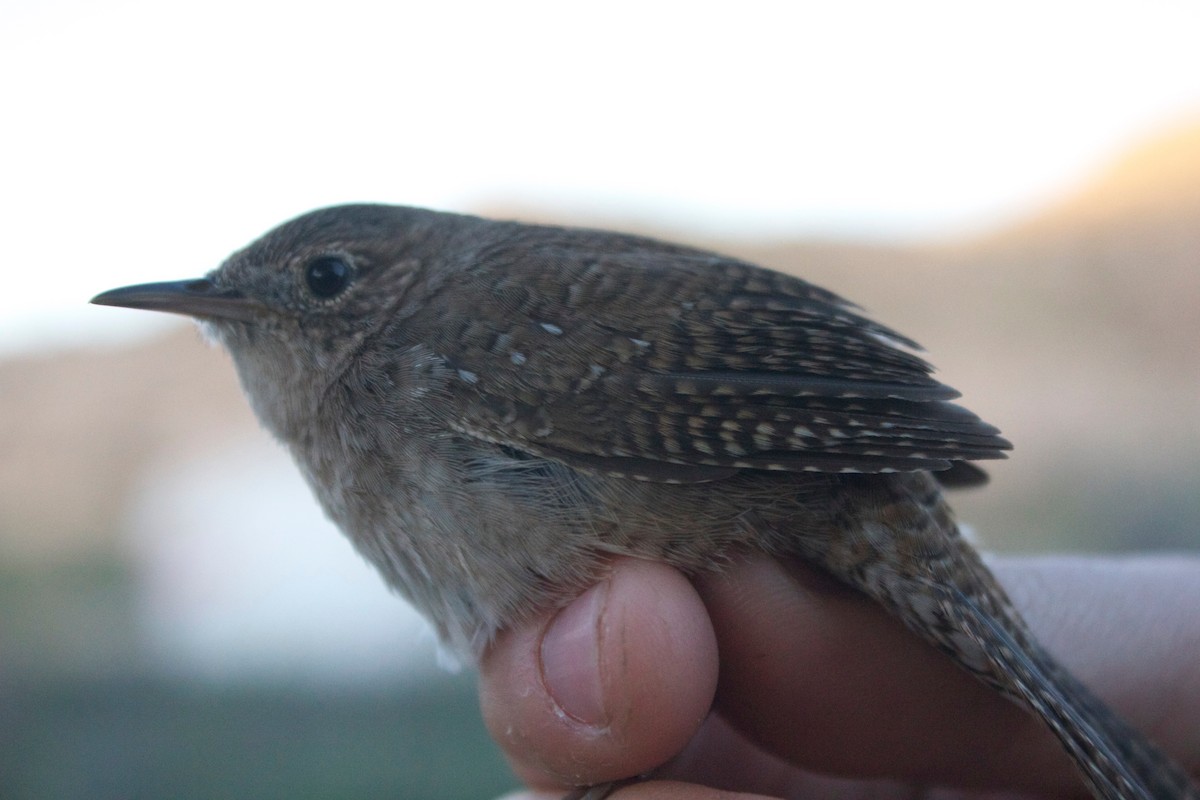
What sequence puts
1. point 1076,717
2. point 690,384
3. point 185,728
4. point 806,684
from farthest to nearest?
point 185,728, point 806,684, point 690,384, point 1076,717

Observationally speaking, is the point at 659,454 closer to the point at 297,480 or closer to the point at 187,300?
the point at 187,300

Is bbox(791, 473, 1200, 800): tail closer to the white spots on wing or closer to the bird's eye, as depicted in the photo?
the white spots on wing

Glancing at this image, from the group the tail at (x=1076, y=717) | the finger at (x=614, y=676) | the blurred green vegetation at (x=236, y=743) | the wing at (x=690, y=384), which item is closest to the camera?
the tail at (x=1076, y=717)

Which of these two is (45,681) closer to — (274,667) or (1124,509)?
(274,667)

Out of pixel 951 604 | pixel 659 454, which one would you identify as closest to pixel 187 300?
pixel 659 454

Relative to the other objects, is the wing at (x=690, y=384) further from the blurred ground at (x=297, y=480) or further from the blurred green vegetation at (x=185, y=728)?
the blurred green vegetation at (x=185, y=728)

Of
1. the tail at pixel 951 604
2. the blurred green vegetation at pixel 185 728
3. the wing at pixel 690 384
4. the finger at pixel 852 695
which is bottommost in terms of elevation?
the blurred green vegetation at pixel 185 728

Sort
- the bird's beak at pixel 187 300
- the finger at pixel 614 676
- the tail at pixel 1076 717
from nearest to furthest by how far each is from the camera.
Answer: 1. the tail at pixel 1076 717
2. the finger at pixel 614 676
3. the bird's beak at pixel 187 300

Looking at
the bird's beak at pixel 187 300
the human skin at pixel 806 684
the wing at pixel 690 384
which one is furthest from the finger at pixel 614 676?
the bird's beak at pixel 187 300
